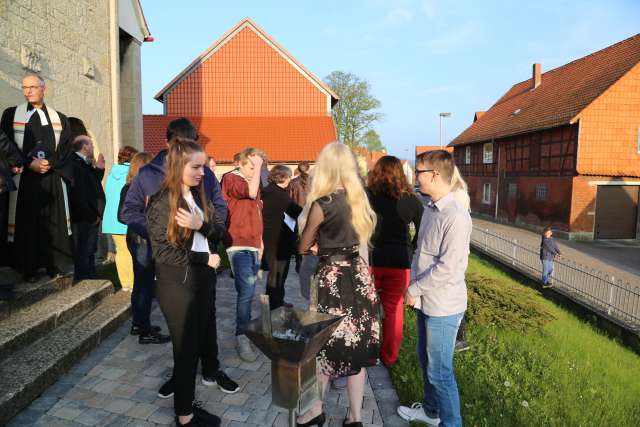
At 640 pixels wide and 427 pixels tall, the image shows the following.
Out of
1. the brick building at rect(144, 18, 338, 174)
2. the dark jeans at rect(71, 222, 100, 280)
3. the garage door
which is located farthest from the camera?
the brick building at rect(144, 18, 338, 174)

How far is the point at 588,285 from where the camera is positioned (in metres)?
9.77

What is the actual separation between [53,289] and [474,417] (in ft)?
15.1

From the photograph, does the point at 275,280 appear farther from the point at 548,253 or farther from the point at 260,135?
the point at 260,135

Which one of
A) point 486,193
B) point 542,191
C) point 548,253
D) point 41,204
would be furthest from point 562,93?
point 41,204

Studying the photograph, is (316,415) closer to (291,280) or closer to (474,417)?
(474,417)

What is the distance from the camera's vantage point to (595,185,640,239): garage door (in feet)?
66.8

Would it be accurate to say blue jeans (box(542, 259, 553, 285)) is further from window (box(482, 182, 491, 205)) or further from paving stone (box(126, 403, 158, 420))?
window (box(482, 182, 491, 205))

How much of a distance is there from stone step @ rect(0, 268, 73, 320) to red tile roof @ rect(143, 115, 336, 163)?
16679 millimetres

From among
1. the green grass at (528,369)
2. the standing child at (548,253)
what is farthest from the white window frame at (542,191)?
the green grass at (528,369)

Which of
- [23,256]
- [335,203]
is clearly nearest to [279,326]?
[335,203]

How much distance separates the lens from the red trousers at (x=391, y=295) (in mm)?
4023

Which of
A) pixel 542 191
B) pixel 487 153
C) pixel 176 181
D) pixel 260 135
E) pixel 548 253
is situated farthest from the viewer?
pixel 487 153

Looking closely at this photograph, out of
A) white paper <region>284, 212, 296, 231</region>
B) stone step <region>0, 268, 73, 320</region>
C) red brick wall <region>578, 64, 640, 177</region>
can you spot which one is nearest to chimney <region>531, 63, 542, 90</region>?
red brick wall <region>578, 64, 640, 177</region>

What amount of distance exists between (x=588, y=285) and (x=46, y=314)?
10.3m
